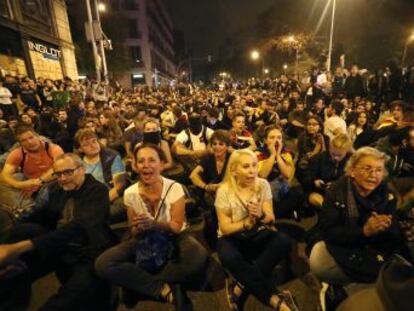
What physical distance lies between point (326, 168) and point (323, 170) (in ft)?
0.17

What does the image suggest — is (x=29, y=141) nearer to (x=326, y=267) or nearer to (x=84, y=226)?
(x=84, y=226)

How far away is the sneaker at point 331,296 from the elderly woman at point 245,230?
1.60 feet

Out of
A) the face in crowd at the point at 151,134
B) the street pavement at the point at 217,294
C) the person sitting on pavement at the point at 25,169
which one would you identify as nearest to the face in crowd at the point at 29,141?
the person sitting on pavement at the point at 25,169

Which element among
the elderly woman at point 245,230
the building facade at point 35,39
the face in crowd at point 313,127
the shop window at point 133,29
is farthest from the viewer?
the shop window at point 133,29

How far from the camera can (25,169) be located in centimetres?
435

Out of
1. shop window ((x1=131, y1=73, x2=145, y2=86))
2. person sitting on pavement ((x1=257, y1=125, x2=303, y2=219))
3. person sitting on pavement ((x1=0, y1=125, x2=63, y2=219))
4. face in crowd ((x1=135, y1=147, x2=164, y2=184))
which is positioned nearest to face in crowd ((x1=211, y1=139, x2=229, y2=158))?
person sitting on pavement ((x1=257, y1=125, x2=303, y2=219))

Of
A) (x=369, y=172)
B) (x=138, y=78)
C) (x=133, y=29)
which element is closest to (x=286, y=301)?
(x=369, y=172)

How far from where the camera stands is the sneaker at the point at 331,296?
2775 millimetres

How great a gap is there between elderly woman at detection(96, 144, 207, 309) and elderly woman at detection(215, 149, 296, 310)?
380 mm

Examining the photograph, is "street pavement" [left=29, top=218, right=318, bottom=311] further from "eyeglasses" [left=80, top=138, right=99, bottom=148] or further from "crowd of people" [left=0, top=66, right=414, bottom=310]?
"eyeglasses" [left=80, top=138, right=99, bottom=148]

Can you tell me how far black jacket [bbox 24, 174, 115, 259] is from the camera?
2.83 meters

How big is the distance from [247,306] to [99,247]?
1639 millimetres

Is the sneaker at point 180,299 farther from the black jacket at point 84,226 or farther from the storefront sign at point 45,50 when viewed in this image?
the storefront sign at point 45,50

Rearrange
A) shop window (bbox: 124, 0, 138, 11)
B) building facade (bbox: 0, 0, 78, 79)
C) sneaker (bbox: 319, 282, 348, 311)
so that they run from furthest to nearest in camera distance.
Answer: shop window (bbox: 124, 0, 138, 11)
building facade (bbox: 0, 0, 78, 79)
sneaker (bbox: 319, 282, 348, 311)
